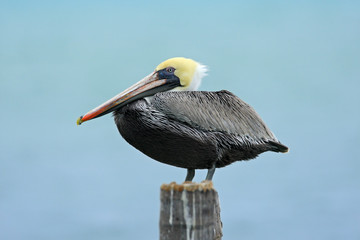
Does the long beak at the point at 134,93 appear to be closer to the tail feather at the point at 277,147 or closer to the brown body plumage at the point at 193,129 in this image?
the brown body plumage at the point at 193,129

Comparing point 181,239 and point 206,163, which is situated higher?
point 206,163

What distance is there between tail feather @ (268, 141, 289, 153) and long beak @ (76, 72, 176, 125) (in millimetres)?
1176

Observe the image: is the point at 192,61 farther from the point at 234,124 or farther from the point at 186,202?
the point at 186,202

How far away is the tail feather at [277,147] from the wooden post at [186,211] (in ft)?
5.41

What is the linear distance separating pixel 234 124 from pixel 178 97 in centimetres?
61

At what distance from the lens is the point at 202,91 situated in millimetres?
5559

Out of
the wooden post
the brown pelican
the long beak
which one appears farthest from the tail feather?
the wooden post

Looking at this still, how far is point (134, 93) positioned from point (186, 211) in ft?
5.83

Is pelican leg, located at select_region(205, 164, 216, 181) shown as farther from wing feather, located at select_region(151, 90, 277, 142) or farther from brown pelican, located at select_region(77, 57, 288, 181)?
wing feather, located at select_region(151, 90, 277, 142)

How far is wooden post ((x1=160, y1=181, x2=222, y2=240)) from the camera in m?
4.08

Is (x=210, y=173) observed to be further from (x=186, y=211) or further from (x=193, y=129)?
(x=186, y=211)

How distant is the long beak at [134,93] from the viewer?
5414 mm

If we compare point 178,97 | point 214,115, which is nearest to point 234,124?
point 214,115

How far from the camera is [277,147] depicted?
5711 mm
